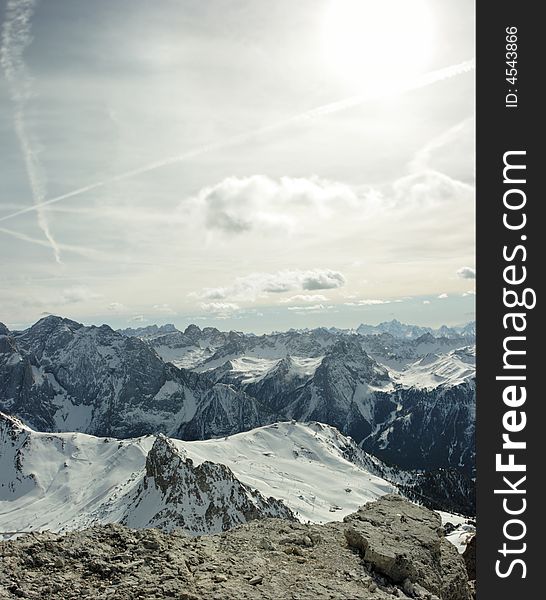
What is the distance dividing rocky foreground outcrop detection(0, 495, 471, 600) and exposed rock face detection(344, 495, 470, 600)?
1.4 inches

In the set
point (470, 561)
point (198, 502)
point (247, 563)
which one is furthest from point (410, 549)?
point (198, 502)

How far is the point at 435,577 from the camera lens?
16.7m

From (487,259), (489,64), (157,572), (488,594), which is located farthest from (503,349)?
(157,572)

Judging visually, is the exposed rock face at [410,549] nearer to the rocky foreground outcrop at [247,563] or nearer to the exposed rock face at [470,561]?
the rocky foreground outcrop at [247,563]

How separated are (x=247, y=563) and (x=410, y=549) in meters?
6.05

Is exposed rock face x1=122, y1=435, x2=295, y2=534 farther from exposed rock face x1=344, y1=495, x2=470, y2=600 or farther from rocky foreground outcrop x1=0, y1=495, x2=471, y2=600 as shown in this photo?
rocky foreground outcrop x1=0, y1=495, x2=471, y2=600

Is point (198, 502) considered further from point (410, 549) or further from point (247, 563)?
point (247, 563)

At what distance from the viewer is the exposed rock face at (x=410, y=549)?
16.0m

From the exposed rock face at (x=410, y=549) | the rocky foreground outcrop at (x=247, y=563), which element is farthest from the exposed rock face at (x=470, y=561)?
the rocky foreground outcrop at (x=247, y=563)

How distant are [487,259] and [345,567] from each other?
10961mm

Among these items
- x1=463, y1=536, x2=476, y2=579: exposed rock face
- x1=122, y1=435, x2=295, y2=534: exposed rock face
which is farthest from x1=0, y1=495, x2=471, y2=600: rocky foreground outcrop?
x1=122, y1=435, x2=295, y2=534: exposed rock face

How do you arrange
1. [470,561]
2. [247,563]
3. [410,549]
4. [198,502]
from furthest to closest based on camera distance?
[198,502], [470,561], [410,549], [247,563]

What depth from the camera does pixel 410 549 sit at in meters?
17.0

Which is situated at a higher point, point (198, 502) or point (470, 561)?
point (470, 561)
